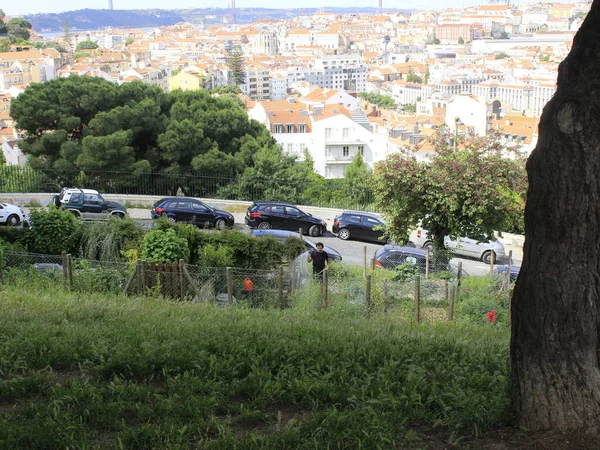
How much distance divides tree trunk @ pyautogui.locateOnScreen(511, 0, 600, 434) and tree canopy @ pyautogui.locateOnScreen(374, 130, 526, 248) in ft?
37.8

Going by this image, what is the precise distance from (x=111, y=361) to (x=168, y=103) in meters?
31.3

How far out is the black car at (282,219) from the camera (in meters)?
23.4

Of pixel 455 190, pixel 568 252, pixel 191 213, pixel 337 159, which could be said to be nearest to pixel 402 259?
pixel 455 190

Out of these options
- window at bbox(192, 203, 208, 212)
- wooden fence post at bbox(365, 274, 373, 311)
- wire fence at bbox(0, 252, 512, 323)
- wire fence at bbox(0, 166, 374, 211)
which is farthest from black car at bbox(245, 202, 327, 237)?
wooden fence post at bbox(365, 274, 373, 311)

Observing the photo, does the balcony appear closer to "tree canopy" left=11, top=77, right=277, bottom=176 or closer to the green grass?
"tree canopy" left=11, top=77, right=277, bottom=176

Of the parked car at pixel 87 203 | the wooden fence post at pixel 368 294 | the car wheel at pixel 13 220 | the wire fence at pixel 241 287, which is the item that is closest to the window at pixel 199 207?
the parked car at pixel 87 203

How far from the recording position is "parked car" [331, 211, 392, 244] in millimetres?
23000

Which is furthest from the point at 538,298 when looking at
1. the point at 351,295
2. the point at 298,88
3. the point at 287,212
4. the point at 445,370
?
the point at 298,88

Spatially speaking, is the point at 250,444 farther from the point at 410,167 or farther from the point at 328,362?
the point at 410,167

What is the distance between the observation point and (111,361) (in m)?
5.46

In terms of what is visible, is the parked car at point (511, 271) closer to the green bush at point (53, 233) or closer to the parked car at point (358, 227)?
the parked car at point (358, 227)

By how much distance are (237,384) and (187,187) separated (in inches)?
1025

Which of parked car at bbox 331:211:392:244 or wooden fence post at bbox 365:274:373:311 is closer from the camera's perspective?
wooden fence post at bbox 365:274:373:311

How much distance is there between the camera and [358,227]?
23.1 metres
